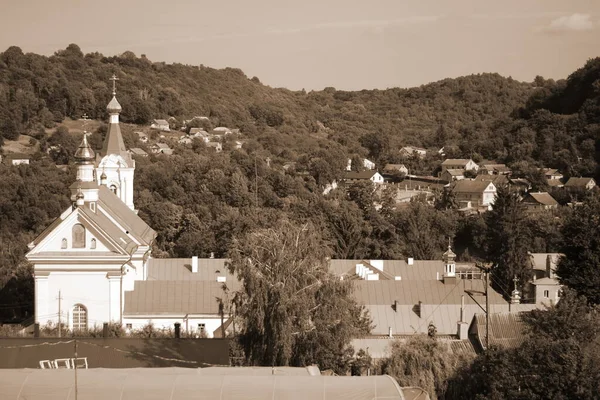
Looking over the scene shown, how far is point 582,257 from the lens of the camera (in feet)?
148

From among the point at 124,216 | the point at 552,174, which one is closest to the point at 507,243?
the point at 124,216

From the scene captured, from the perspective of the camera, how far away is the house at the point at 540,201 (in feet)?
296

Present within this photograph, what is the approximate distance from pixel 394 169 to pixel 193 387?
100552 millimetres

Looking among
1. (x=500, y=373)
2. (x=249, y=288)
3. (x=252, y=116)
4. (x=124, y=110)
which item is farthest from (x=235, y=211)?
(x=252, y=116)

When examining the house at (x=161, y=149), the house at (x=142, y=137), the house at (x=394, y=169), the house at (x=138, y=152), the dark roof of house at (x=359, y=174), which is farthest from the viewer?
the house at (x=394, y=169)

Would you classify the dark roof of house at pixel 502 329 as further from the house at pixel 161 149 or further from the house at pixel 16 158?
the house at pixel 161 149

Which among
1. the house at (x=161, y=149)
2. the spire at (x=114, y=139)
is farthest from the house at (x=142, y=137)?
the spire at (x=114, y=139)

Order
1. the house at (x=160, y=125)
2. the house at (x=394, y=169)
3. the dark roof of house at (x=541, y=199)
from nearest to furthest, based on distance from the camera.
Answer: the dark roof of house at (x=541, y=199), the house at (x=394, y=169), the house at (x=160, y=125)

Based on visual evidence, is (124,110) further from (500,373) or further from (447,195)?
(500,373)

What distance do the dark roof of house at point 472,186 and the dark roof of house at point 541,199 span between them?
5342mm

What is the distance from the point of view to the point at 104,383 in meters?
23.7

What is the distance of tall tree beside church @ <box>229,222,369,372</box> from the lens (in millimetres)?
29391

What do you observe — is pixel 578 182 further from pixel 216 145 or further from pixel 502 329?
pixel 502 329

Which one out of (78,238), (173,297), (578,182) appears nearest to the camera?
(78,238)
